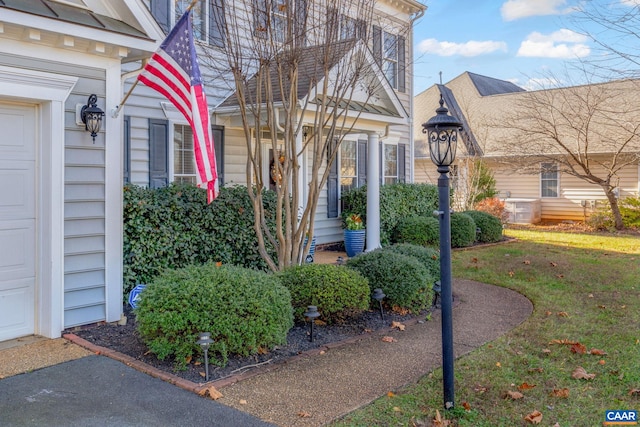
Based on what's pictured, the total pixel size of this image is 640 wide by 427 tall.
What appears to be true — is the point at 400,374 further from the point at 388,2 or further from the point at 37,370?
the point at 388,2

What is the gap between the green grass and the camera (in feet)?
11.7

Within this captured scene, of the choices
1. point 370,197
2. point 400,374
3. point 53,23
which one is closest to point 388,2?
point 370,197

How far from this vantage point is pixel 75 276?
209 inches

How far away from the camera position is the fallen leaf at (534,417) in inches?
135

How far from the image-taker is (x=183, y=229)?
7.16 metres

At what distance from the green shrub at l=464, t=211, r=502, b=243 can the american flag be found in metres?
9.83

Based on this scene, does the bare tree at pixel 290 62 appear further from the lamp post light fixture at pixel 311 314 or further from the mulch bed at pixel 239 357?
the lamp post light fixture at pixel 311 314

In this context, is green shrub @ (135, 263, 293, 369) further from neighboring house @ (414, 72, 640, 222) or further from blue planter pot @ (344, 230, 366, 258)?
neighboring house @ (414, 72, 640, 222)

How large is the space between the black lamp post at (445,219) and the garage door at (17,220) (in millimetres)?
3974

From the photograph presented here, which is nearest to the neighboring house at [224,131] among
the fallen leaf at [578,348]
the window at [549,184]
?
the fallen leaf at [578,348]

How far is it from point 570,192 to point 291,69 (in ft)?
55.6

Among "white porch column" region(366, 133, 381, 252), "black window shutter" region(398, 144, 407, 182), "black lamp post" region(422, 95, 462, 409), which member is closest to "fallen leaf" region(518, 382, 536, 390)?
"black lamp post" region(422, 95, 462, 409)

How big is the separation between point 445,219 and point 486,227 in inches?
395

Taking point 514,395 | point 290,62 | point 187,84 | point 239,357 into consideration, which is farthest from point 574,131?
point 239,357
